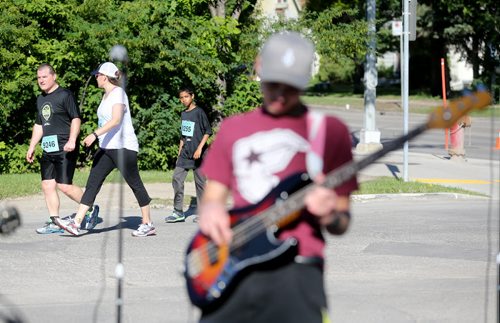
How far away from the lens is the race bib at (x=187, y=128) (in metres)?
12.5

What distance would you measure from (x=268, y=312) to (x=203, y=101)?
1525cm

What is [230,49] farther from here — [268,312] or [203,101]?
[268,312]

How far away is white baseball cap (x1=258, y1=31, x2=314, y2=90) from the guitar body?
15.4 inches

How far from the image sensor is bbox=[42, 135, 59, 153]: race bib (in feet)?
36.6

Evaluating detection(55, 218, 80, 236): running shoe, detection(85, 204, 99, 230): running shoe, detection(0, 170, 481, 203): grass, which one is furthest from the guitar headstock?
detection(0, 170, 481, 203): grass

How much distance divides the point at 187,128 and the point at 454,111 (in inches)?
354

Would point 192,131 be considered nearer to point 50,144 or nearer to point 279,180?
point 50,144

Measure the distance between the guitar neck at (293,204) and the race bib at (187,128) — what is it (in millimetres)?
8663

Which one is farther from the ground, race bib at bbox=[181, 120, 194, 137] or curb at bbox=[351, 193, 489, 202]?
race bib at bbox=[181, 120, 194, 137]

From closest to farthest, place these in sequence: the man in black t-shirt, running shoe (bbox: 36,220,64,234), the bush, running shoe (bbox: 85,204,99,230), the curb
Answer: running shoe (bbox: 36,220,64,234) < running shoe (bbox: 85,204,99,230) < the man in black t-shirt < the curb < the bush

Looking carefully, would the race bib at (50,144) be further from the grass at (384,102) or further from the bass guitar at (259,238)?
the grass at (384,102)

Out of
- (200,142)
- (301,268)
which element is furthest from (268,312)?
(200,142)

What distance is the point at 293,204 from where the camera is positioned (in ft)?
12.4

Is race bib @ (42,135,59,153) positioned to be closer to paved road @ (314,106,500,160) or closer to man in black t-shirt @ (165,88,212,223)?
man in black t-shirt @ (165,88,212,223)
